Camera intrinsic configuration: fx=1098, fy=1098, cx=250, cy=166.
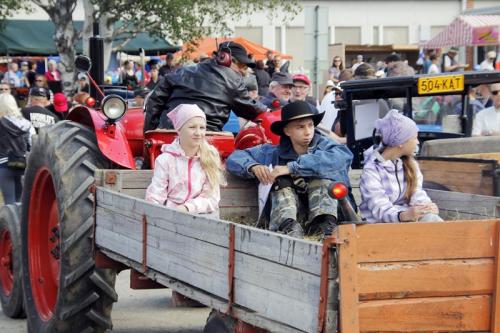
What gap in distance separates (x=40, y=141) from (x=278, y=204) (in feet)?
5.81

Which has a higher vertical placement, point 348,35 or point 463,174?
point 348,35

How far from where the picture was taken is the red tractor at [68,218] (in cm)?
665

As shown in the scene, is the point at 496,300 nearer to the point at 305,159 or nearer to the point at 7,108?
the point at 305,159

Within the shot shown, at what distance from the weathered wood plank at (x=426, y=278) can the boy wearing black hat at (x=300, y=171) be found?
73.1 inches

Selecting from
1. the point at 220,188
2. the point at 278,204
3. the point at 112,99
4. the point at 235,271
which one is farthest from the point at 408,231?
the point at 112,99

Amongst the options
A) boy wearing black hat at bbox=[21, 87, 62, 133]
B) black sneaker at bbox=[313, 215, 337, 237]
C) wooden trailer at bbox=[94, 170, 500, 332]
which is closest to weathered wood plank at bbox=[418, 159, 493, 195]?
black sneaker at bbox=[313, 215, 337, 237]

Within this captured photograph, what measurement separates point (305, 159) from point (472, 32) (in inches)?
780

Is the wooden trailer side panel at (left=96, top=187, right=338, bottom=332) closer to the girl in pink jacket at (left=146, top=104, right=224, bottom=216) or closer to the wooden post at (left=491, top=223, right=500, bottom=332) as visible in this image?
the girl in pink jacket at (left=146, top=104, right=224, bottom=216)

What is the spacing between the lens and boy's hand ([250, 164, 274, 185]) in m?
Answer: 6.60

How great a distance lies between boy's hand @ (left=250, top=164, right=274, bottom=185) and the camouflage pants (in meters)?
0.08

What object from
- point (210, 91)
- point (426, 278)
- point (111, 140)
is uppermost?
point (210, 91)

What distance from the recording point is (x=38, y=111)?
12797 mm

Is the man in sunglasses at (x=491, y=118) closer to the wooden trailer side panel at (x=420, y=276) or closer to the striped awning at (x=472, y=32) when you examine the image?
the wooden trailer side panel at (x=420, y=276)

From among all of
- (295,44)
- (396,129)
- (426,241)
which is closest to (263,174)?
(396,129)
